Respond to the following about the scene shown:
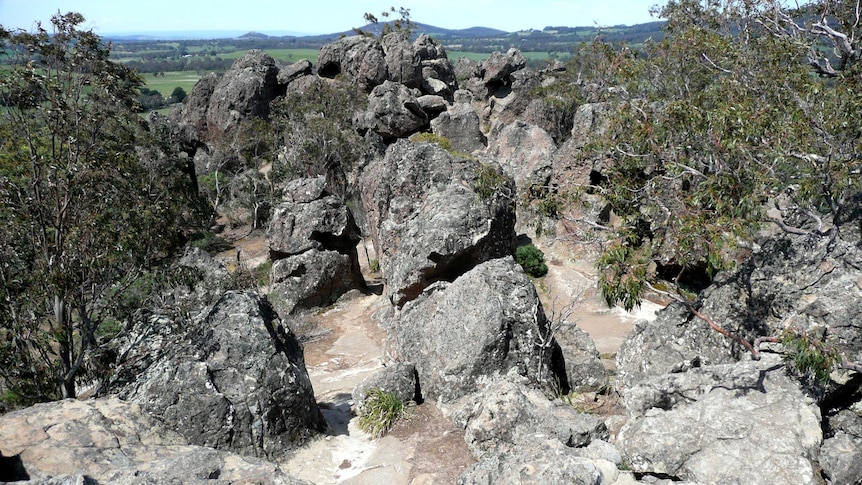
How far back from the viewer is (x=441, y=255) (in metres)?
19.1

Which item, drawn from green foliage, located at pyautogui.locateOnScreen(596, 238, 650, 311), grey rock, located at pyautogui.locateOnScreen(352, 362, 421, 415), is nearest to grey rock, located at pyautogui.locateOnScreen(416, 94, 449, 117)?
grey rock, located at pyautogui.locateOnScreen(352, 362, 421, 415)

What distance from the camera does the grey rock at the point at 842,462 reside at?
8852mm

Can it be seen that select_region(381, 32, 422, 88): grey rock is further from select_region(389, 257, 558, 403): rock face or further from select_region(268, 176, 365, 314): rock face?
select_region(389, 257, 558, 403): rock face

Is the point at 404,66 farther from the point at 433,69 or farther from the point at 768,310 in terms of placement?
the point at 768,310

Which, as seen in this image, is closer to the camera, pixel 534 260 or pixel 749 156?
pixel 749 156

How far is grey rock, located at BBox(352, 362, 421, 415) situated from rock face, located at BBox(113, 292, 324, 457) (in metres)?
1.26

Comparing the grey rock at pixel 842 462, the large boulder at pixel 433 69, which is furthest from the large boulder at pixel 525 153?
the large boulder at pixel 433 69

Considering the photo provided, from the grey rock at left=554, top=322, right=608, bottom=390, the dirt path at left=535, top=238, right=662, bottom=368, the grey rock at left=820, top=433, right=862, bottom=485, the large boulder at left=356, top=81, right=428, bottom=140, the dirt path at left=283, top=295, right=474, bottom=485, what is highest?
the large boulder at left=356, top=81, right=428, bottom=140

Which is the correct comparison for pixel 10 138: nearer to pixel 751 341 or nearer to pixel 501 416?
pixel 501 416

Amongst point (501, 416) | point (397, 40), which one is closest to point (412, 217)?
point (501, 416)

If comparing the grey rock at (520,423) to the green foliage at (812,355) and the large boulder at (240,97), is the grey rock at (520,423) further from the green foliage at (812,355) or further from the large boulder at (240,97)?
the large boulder at (240,97)

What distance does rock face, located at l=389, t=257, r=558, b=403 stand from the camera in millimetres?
13648

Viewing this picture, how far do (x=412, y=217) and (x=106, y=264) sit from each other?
11793mm

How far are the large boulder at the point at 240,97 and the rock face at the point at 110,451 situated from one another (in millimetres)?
48179
